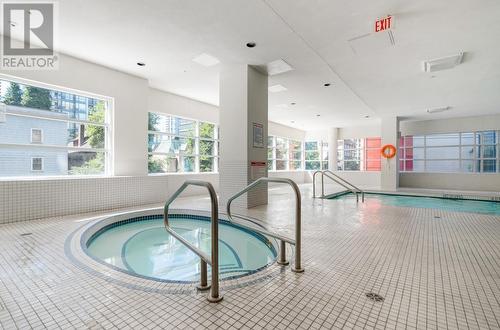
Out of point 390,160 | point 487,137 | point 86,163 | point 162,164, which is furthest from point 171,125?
point 487,137

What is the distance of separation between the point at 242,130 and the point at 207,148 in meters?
3.44

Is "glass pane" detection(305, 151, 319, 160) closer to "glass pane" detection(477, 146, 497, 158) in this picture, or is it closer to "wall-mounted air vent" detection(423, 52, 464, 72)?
"glass pane" detection(477, 146, 497, 158)

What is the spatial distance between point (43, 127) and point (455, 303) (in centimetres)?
633

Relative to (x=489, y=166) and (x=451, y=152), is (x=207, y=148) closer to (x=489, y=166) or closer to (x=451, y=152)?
(x=451, y=152)

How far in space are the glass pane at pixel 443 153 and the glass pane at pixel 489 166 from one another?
87cm

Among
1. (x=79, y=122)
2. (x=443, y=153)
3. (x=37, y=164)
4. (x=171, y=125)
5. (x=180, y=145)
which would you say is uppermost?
(x=171, y=125)

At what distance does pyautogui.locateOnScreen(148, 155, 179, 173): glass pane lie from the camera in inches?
262

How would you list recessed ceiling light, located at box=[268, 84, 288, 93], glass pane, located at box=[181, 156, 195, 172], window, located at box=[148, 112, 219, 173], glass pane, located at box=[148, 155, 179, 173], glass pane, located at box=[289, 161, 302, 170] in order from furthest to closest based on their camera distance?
glass pane, located at box=[289, 161, 302, 170]
glass pane, located at box=[181, 156, 195, 172]
window, located at box=[148, 112, 219, 173]
glass pane, located at box=[148, 155, 179, 173]
recessed ceiling light, located at box=[268, 84, 288, 93]

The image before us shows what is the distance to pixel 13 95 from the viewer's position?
13.8ft

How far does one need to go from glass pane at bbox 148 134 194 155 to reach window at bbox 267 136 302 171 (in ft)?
16.5

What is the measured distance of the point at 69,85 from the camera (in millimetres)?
4676

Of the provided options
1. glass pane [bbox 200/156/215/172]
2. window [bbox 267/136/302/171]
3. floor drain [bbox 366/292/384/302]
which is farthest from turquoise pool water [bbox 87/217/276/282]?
window [bbox 267/136/302/171]

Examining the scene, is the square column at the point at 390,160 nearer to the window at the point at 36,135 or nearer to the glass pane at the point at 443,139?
the glass pane at the point at 443,139

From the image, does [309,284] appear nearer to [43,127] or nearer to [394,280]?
[394,280]
